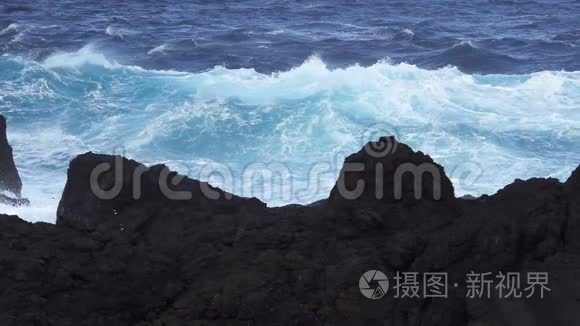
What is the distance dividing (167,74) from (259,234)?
17.6 meters

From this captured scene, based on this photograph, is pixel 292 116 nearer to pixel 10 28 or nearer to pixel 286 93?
pixel 286 93

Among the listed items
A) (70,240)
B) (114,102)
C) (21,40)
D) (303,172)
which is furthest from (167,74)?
(70,240)

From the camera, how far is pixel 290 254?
5.92 m

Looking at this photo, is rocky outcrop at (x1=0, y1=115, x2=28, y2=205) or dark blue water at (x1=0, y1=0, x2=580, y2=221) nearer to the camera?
rocky outcrop at (x1=0, y1=115, x2=28, y2=205)

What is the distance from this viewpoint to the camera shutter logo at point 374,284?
5.66 m

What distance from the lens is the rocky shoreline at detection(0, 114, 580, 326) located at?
564cm

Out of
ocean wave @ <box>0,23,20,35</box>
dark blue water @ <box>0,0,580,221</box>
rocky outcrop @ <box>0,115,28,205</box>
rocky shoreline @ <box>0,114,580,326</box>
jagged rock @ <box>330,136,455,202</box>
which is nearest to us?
rocky shoreline @ <box>0,114,580,326</box>

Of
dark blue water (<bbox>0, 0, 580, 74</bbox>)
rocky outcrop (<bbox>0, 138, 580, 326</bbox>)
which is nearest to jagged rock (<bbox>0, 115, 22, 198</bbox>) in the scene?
rocky outcrop (<bbox>0, 138, 580, 326</bbox>)

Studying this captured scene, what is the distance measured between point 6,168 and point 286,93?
9054mm

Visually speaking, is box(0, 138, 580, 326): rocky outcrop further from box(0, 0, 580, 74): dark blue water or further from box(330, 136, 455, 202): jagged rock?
box(0, 0, 580, 74): dark blue water

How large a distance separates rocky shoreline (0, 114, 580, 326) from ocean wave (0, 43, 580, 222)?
7271mm

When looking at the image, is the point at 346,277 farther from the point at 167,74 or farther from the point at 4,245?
the point at 167,74

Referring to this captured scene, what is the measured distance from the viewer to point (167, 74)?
23.2 meters

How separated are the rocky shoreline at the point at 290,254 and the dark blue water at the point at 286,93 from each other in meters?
7.26
